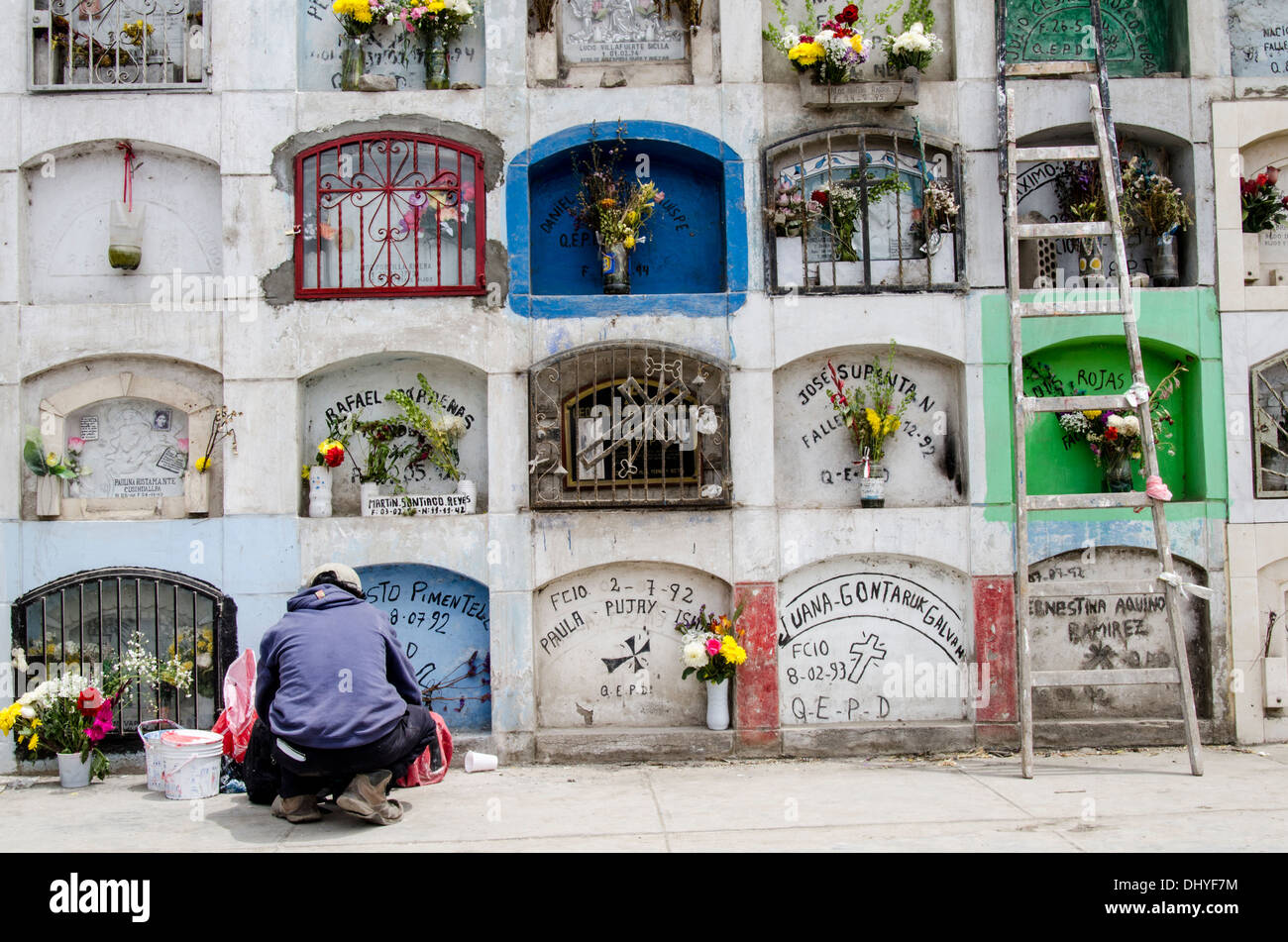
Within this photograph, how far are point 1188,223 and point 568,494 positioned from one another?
4.82 meters

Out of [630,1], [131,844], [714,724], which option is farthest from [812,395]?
[131,844]

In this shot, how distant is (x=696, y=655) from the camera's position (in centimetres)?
771

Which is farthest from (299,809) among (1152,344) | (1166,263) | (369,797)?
(1166,263)

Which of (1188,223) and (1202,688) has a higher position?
(1188,223)

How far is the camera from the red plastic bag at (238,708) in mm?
7230

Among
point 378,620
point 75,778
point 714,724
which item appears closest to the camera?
point 378,620

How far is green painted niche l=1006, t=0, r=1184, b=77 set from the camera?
8656 mm

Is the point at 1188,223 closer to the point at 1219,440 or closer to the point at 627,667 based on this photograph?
the point at 1219,440

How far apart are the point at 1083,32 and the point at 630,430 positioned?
4558 mm

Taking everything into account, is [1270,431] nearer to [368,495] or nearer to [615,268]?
[615,268]

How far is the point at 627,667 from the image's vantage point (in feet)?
26.8

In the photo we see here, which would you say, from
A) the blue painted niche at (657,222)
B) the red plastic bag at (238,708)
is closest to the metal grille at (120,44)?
the blue painted niche at (657,222)

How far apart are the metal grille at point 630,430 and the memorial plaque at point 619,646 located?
0.56 meters

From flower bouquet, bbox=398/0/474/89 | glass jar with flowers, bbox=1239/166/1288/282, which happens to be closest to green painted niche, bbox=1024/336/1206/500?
→ glass jar with flowers, bbox=1239/166/1288/282
